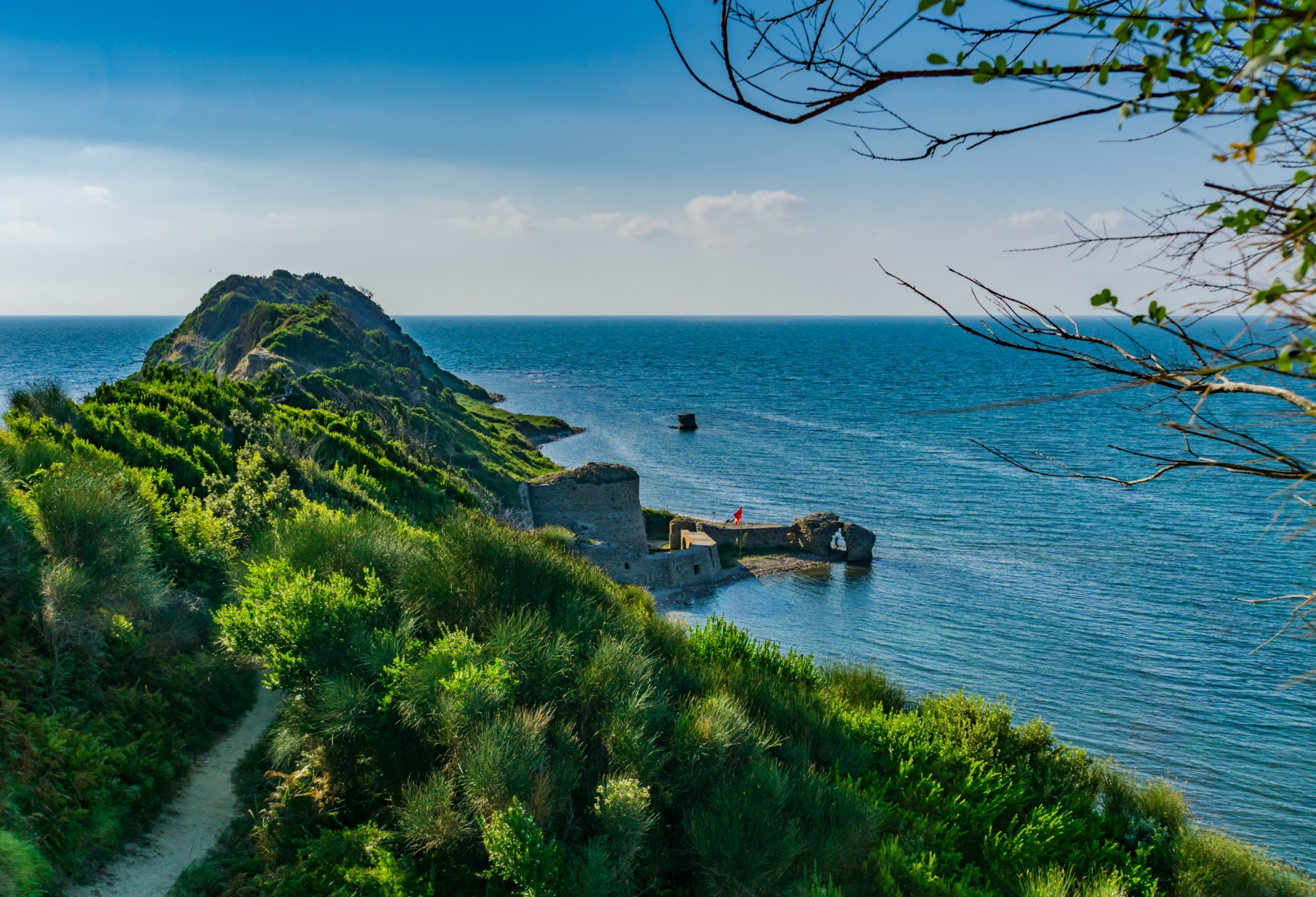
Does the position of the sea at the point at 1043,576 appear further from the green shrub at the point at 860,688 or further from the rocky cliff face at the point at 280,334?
the rocky cliff face at the point at 280,334

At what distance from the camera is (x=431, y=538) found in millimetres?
14188

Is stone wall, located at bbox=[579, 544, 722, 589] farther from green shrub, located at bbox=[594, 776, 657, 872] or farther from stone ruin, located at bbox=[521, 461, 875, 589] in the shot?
green shrub, located at bbox=[594, 776, 657, 872]

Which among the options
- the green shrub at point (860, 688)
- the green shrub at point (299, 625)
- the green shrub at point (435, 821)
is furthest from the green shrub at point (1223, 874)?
the green shrub at point (299, 625)

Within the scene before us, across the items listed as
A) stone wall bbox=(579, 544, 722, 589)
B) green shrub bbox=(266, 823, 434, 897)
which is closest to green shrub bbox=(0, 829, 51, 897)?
green shrub bbox=(266, 823, 434, 897)

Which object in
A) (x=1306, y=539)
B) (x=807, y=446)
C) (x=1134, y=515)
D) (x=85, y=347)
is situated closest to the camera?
(x=1306, y=539)

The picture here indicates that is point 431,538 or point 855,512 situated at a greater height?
point 431,538

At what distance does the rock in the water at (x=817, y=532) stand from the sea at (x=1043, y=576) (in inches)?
105

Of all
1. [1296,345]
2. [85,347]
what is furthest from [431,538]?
[85,347]

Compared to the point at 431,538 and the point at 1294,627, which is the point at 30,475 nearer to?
the point at 431,538

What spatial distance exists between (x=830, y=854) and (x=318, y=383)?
4002 centimetres

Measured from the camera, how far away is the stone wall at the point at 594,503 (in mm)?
41719

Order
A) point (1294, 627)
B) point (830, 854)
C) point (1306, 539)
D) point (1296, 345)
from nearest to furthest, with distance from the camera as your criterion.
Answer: point (1296, 345) < point (830, 854) < point (1294, 627) < point (1306, 539)

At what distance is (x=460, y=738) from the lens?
30.6ft

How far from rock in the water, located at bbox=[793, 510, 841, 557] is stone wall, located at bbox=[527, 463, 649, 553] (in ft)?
37.4
